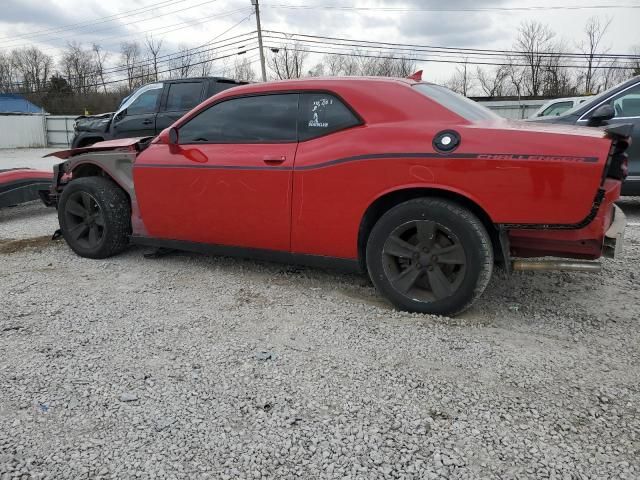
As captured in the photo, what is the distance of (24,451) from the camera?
Answer: 6.93 feet

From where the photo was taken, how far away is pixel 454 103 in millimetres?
3697

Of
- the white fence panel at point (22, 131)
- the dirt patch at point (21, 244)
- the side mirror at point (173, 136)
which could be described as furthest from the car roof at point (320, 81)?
the white fence panel at point (22, 131)

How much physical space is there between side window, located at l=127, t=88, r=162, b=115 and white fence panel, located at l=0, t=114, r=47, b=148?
22.9 m

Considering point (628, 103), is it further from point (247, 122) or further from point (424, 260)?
point (247, 122)

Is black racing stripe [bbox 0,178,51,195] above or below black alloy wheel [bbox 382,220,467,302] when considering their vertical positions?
above

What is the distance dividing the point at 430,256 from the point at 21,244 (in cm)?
453

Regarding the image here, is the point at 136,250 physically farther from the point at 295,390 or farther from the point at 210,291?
the point at 295,390

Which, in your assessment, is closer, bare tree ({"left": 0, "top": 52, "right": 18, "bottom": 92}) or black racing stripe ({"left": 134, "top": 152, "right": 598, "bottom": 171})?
black racing stripe ({"left": 134, "top": 152, "right": 598, "bottom": 171})

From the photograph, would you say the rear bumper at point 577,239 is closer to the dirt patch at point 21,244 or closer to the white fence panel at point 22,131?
the dirt patch at point 21,244

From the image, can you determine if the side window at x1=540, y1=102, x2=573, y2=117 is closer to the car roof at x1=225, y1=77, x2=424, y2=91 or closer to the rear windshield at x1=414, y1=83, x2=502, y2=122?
the rear windshield at x1=414, y1=83, x2=502, y2=122

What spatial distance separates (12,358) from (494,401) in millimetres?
2584

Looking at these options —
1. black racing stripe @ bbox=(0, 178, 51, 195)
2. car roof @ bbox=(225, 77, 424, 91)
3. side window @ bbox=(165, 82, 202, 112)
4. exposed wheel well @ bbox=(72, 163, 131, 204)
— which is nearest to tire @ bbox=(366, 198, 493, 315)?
car roof @ bbox=(225, 77, 424, 91)

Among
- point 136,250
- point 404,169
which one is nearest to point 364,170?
point 404,169

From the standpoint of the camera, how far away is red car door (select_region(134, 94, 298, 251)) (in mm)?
3803
